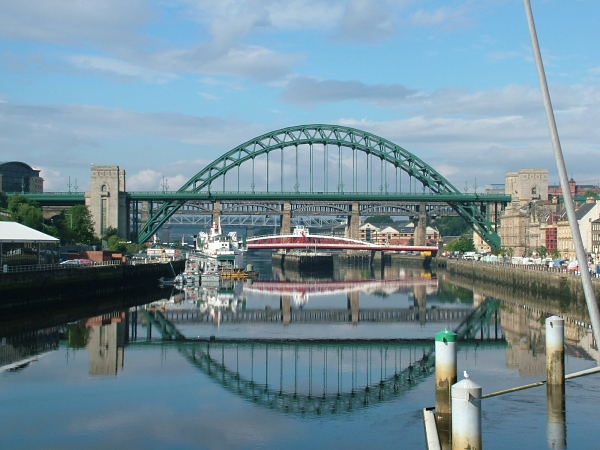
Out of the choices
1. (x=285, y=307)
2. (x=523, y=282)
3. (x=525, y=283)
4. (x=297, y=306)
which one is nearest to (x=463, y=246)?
(x=523, y=282)

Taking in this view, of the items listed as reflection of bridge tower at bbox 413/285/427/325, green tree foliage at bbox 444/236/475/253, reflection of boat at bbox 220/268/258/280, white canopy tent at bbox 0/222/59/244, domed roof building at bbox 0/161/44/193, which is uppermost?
domed roof building at bbox 0/161/44/193

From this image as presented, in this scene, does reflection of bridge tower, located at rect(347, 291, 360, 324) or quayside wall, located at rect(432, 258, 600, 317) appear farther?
quayside wall, located at rect(432, 258, 600, 317)

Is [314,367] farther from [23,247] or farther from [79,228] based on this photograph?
[79,228]

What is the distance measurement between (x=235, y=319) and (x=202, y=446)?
25.0m

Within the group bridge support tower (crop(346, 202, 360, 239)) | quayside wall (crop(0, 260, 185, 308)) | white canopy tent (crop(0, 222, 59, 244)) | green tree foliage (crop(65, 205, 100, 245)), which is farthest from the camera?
bridge support tower (crop(346, 202, 360, 239))

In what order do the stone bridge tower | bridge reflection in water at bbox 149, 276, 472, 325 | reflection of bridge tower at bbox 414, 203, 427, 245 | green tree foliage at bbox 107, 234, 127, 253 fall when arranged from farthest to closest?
reflection of bridge tower at bbox 414, 203, 427, 245 → the stone bridge tower → green tree foliage at bbox 107, 234, 127, 253 → bridge reflection in water at bbox 149, 276, 472, 325

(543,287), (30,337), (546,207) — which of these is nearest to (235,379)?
(30,337)

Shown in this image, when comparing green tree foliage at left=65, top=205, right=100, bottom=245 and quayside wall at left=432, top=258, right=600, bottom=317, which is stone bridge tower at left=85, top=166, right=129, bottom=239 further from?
quayside wall at left=432, top=258, right=600, bottom=317

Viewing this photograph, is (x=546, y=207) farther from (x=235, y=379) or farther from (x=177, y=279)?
(x=235, y=379)

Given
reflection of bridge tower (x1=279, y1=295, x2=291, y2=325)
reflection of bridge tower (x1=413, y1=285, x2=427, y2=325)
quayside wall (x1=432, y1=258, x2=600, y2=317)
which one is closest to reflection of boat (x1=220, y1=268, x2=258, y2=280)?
reflection of bridge tower (x1=413, y1=285, x2=427, y2=325)

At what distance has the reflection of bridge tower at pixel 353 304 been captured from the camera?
4481cm

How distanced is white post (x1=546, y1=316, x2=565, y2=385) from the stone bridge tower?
78335 millimetres

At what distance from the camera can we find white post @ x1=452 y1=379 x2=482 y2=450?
12500 millimetres

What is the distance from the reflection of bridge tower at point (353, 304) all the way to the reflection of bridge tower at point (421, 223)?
3892cm
